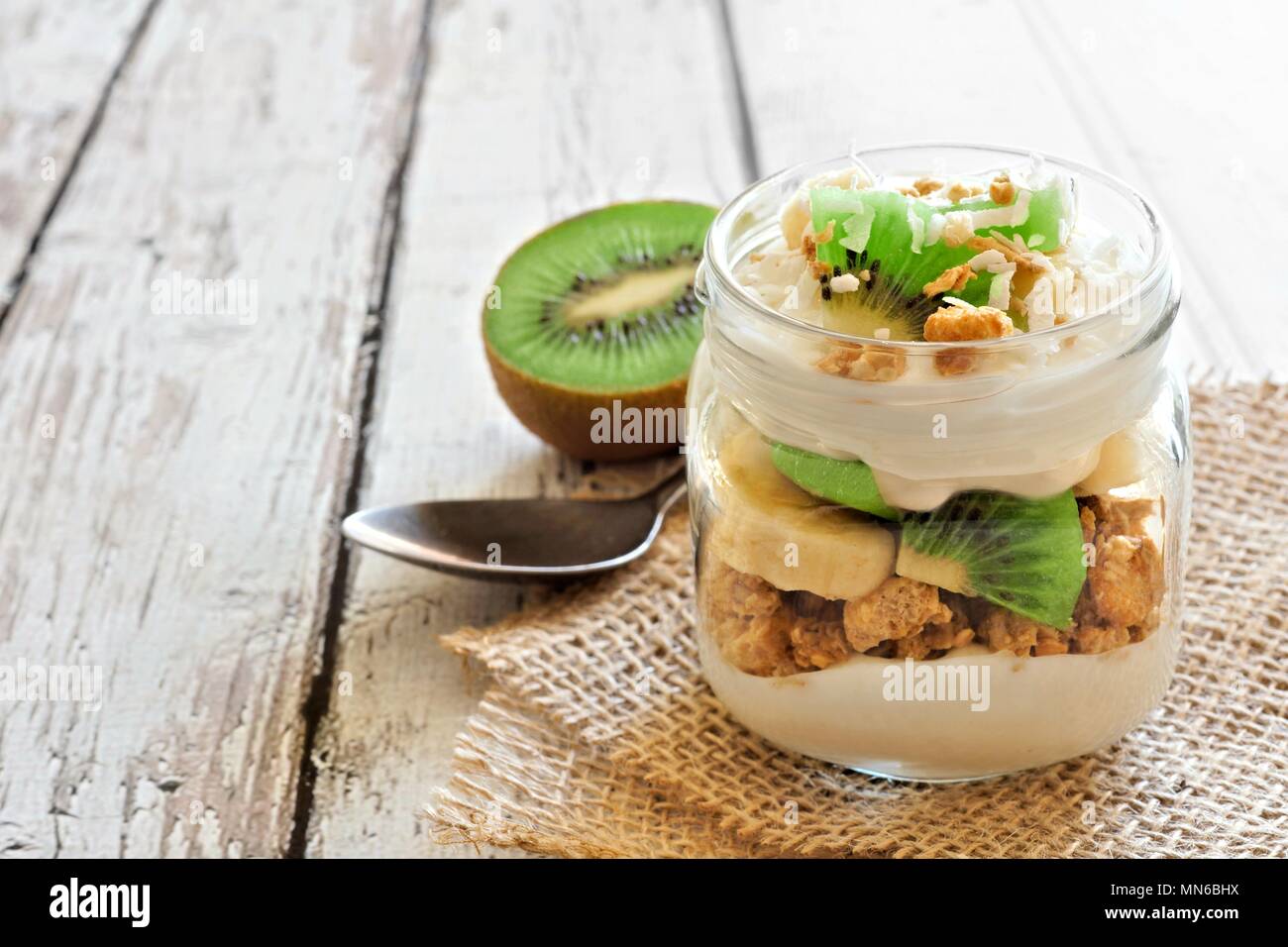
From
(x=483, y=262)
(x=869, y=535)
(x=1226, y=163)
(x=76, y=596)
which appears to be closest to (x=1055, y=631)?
(x=869, y=535)

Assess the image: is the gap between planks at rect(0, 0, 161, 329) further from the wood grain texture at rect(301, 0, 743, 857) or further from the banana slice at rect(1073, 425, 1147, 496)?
the banana slice at rect(1073, 425, 1147, 496)

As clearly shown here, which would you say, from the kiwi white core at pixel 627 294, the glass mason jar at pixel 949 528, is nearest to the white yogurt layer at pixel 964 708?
the glass mason jar at pixel 949 528

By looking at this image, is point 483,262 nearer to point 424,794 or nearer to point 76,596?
point 76,596

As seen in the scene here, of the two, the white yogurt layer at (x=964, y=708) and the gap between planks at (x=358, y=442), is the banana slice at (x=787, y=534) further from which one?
the gap between planks at (x=358, y=442)

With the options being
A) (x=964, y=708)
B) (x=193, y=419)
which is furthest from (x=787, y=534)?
(x=193, y=419)

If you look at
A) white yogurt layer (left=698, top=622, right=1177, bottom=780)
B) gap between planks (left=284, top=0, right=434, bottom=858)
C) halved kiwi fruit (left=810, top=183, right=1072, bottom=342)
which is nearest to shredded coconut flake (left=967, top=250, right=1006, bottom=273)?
halved kiwi fruit (left=810, top=183, right=1072, bottom=342)

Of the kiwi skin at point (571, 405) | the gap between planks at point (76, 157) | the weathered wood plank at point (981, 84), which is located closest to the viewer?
the kiwi skin at point (571, 405)
